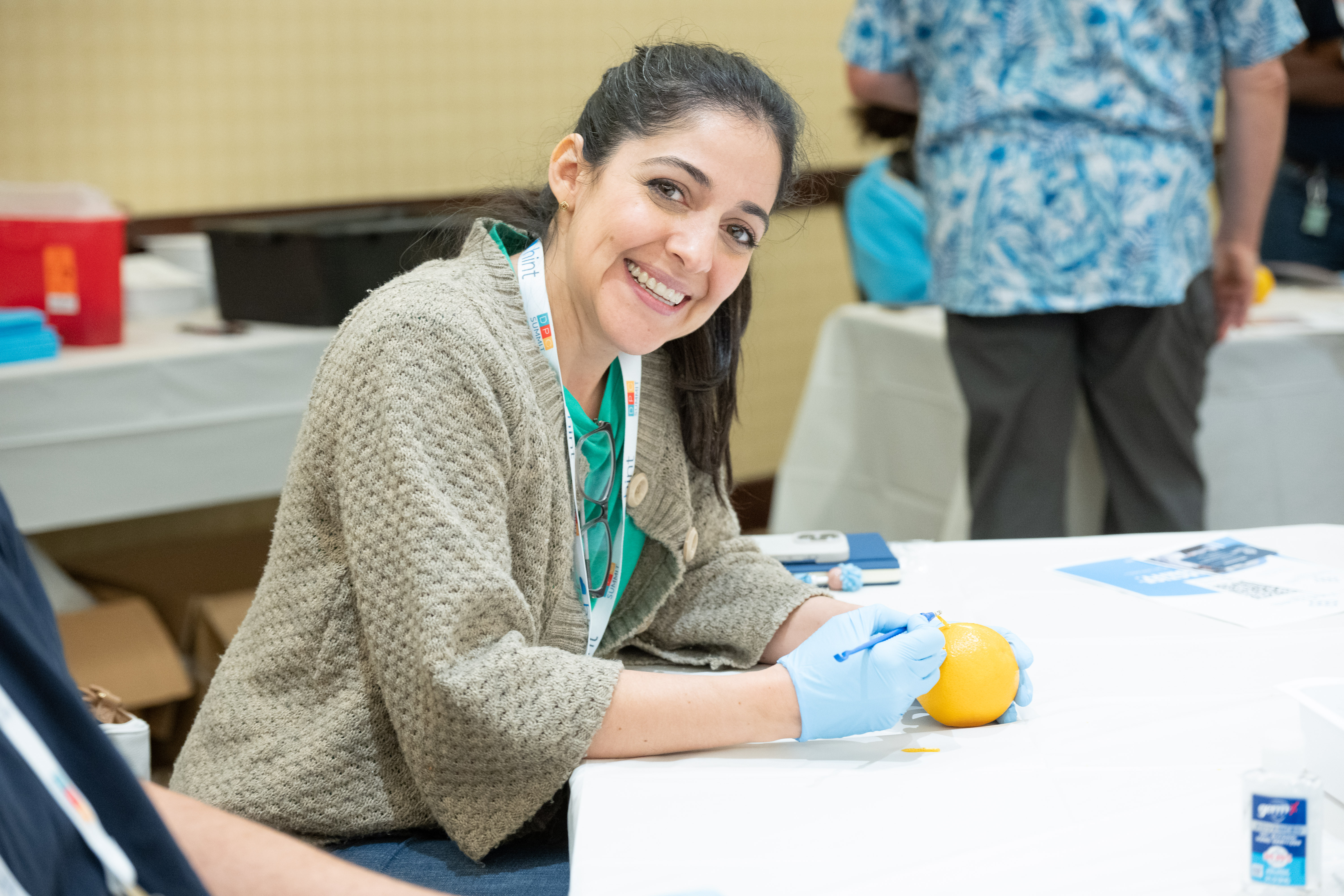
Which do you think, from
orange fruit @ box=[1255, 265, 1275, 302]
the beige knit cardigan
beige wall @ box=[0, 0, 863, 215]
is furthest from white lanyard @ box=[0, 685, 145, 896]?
orange fruit @ box=[1255, 265, 1275, 302]

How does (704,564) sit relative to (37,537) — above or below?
above

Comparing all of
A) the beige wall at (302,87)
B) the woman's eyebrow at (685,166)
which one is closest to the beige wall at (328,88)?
the beige wall at (302,87)

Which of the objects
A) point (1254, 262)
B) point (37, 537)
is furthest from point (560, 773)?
point (37, 537)

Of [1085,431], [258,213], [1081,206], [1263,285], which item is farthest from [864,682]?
[258,213]

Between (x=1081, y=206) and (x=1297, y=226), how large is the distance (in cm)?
177

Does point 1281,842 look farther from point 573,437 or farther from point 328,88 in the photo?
point 328,88

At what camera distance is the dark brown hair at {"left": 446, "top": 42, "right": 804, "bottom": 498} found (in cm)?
121

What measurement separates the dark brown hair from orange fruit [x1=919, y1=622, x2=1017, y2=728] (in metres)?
0.44

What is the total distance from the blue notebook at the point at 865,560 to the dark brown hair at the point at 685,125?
0.46 ft

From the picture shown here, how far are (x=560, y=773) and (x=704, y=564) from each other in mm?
457

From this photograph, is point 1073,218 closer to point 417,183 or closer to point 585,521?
point 585,521

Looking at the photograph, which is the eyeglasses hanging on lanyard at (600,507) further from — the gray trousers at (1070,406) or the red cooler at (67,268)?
the red cooler at (67,268)

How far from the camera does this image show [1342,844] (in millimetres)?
871

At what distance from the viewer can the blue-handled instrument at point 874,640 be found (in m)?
1.07
